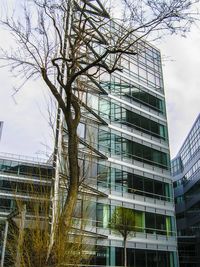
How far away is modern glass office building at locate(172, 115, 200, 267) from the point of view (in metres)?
38.9

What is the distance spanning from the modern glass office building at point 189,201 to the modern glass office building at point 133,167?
10.7 metres

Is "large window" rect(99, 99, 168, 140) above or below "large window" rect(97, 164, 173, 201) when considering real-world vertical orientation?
above

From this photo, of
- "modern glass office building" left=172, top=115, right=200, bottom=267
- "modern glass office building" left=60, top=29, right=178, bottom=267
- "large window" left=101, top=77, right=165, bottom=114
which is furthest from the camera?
"modern glass office building" left=172, top=115, right=200, bottom=267

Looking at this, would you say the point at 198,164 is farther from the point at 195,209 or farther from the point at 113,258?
the point at 113,258

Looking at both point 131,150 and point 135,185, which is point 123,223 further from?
point 131,150

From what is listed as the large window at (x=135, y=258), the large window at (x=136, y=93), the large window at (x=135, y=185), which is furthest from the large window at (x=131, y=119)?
the large window at (x=135, y=258)

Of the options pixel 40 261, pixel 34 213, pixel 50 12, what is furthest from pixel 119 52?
pixel 40 261

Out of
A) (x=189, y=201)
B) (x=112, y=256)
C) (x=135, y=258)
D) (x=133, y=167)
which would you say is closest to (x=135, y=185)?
(x=133, y=167)

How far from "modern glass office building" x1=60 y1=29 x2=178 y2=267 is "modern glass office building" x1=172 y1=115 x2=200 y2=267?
1073cm

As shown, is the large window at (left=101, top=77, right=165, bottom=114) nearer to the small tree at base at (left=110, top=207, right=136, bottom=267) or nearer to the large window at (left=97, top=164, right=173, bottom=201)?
the large window at (left=97, top=164, right=173, bottom=201)

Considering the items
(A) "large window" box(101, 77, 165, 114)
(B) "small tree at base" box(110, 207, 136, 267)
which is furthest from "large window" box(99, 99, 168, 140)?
(B) "small tree at base" box(110, 207, 136, 267)

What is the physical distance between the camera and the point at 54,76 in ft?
21.0

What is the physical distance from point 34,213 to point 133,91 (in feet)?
84.0

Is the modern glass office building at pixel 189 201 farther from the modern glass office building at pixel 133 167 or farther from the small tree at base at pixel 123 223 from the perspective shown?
the small tree at base at pixel 123 223
